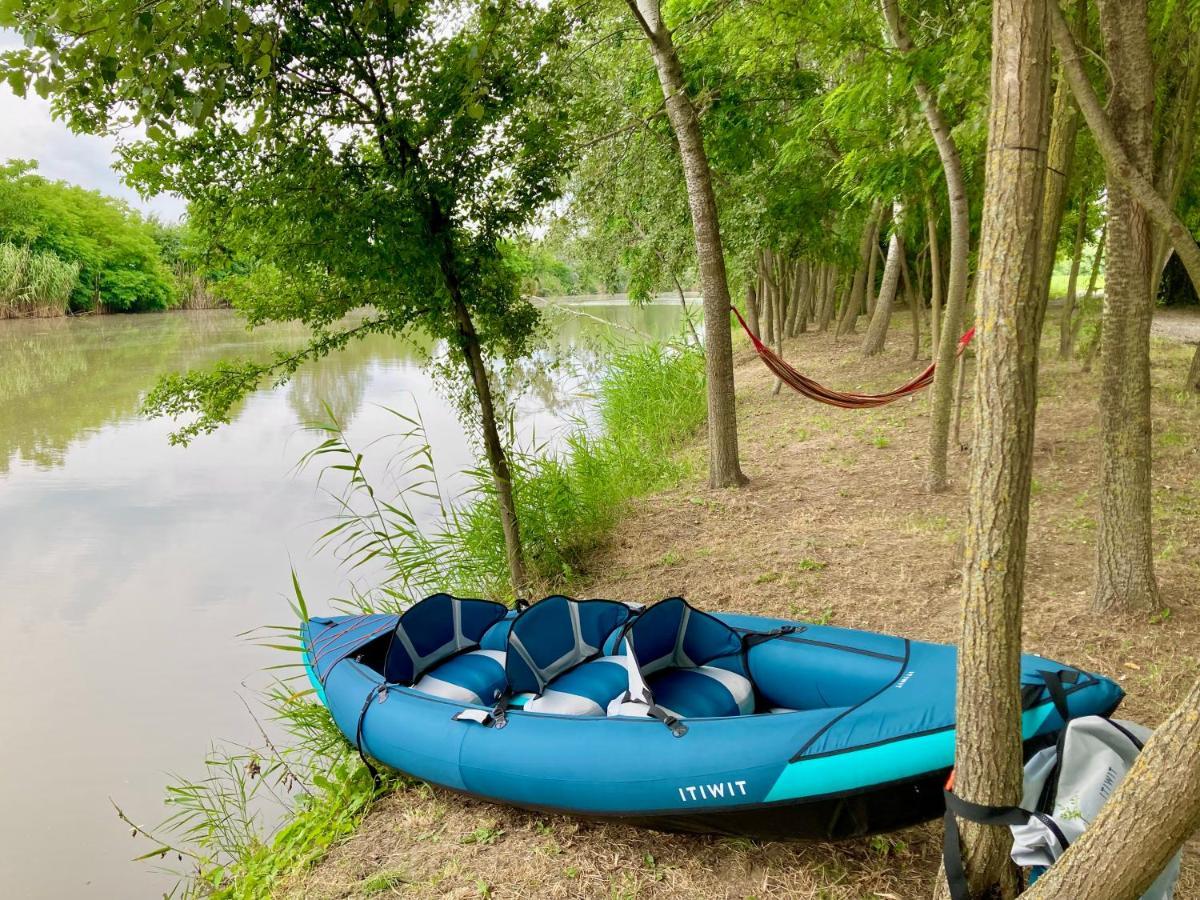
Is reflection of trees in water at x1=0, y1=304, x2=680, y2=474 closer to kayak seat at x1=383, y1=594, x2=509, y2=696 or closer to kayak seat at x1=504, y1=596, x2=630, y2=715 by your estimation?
kayak seat at x1=383, y1=594, x2=509, y2=696

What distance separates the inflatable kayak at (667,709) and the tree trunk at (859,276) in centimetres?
701

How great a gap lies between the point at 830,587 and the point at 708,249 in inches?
84.0

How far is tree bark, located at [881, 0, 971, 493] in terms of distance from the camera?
359cm

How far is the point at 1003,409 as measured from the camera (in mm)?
1253

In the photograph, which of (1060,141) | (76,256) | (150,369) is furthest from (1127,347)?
(76,256)

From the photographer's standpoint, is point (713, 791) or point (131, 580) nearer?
point (713, 791)

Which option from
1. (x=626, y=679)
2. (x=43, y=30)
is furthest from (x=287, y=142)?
(x=626, y=679)

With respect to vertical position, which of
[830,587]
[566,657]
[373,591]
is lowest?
[373,591]

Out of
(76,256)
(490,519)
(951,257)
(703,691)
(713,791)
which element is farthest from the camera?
(76,256)

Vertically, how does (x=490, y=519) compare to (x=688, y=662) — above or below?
above

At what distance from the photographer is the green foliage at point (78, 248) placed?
23.4m

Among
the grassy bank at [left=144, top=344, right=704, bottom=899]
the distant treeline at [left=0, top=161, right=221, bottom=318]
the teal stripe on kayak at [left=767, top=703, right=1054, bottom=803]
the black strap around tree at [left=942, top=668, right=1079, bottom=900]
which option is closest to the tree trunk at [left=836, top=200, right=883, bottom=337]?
the grassy bank at [left=144, top=344, right=704, bottom=899]

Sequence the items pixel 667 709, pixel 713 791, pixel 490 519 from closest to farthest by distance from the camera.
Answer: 1. pixel 713 791
2. pixel 667 709
3. pixel 490 519

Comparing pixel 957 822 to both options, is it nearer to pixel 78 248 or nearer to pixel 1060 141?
pixel 1060 141
